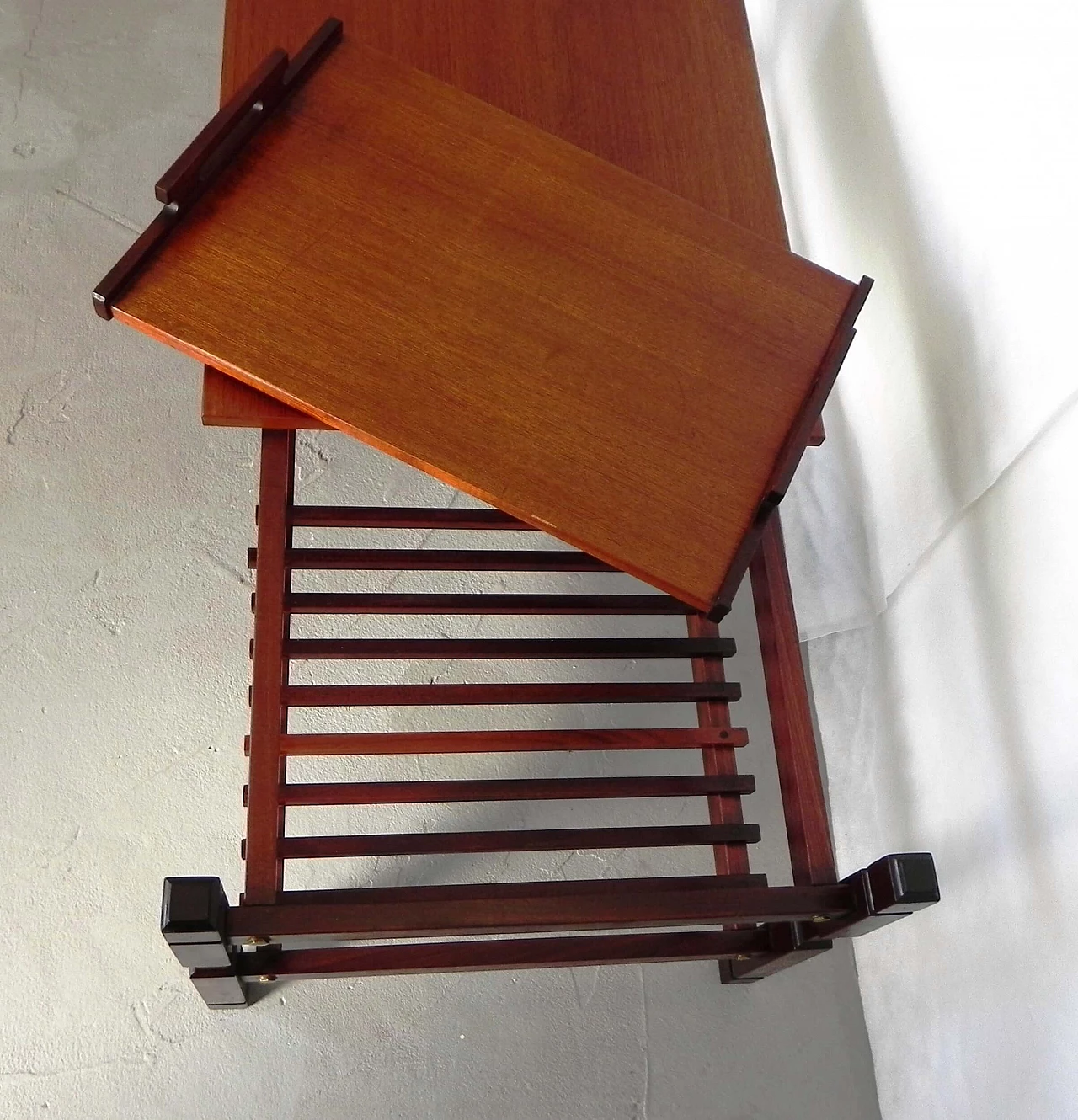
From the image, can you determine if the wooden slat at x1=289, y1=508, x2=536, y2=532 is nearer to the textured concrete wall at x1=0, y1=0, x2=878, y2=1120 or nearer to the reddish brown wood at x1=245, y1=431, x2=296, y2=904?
the reddish brown wood at x1=245, y1=431, x2=296, y2=904

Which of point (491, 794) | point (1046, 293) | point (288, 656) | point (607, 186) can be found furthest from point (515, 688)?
point (1046, 293)

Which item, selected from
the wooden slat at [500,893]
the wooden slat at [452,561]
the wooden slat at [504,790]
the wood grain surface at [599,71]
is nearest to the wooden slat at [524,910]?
the wooden slat at [500,893]

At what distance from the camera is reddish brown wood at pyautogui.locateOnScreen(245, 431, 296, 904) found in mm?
900

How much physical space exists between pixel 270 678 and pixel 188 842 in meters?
0.48

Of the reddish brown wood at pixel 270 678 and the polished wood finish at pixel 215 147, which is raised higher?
the polished wood finish at pixel 215 147

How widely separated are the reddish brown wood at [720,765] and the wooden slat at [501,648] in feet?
0.06

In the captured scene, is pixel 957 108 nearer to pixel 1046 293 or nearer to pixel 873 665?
pixel 1046 293

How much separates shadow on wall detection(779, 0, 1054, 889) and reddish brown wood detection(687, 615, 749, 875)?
0.26 meters

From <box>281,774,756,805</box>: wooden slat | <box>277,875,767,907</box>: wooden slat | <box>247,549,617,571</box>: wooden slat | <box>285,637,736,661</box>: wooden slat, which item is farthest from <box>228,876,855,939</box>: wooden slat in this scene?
<box>247,549,617,571</box>: wooden slat

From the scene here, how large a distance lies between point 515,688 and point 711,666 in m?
0.23

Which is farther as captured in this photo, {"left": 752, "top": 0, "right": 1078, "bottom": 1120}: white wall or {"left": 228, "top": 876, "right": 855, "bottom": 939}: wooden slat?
{"left": 752, "top": 0, "right": 1078, "bottom": 1120}: white wall

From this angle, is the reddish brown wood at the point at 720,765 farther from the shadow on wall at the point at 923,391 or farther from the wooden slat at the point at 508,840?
the shadow on wall at the point at 923,391

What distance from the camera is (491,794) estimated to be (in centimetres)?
102

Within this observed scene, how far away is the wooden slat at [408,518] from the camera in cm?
116
